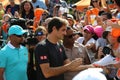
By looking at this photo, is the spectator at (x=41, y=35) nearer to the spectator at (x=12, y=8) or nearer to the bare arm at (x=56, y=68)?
the bare arm at (x=56, y=68)

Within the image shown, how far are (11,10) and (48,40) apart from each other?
25.5 ft

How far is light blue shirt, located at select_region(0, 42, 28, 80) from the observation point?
19.4 ft

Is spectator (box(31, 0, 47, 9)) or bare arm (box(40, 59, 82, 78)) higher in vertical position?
bare arm (box(40, 59, 82, 78))

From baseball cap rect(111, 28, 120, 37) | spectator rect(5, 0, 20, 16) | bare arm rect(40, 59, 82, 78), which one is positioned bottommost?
spectator rect(5, 0, 20, 16)

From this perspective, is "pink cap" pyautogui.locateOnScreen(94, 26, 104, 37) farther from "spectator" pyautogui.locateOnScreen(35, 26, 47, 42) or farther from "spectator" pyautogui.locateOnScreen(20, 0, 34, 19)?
"spectator" pyautogui.locateOnScreen(20, 0, 34, 19)

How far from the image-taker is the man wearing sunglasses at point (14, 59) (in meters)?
5.92

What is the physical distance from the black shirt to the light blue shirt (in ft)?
2.88

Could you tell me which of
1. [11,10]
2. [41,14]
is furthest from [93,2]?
[11,10]

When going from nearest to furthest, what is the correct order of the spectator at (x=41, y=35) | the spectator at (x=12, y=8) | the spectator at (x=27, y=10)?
the spectator at (x=41, y=35), the spectator at (x=27, y=10), the spectator at (x=12, y=8)

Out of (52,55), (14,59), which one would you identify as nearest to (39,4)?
(14,59)

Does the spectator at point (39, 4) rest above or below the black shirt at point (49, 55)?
below

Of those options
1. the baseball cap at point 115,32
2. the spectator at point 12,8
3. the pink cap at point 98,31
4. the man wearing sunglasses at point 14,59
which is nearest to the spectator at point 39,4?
the spectator at point 12,8

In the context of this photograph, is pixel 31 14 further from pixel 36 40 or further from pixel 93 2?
pixel 36 40

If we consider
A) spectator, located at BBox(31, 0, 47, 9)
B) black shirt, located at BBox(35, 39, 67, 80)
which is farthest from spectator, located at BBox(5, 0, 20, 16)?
black shirt, located at BBox(35, 39, 67, 80)
